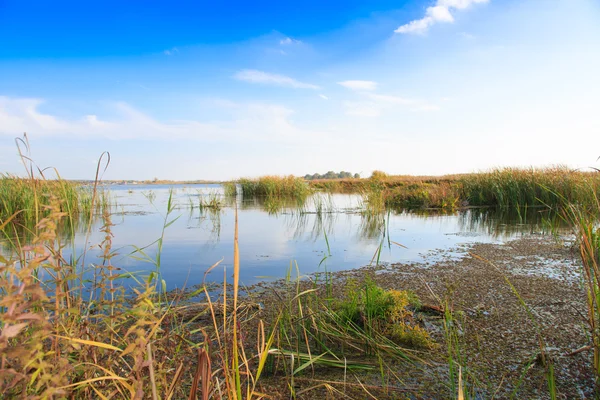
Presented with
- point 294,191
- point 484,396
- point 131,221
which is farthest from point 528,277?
point 294,191

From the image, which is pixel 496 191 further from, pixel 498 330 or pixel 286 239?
pixel 498 330

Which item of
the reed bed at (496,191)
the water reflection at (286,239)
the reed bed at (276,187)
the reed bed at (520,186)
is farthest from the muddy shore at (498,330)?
the reed bed at (276,187)

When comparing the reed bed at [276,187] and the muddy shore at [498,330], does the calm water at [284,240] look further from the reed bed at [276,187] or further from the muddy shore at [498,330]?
the reed bed at [276,187]

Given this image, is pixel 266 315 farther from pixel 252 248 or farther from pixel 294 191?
pixel 294 191

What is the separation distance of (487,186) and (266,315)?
43.9ft

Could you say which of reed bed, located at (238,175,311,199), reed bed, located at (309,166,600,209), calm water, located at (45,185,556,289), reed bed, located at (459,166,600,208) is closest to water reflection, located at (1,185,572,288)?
calm water, located at (45,185,556,289)

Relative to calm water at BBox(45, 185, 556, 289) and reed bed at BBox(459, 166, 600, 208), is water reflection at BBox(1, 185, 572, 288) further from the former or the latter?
reed bed at BBox(459, 166, 600, 208)

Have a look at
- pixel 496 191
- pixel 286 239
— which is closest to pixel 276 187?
pixel 496 191

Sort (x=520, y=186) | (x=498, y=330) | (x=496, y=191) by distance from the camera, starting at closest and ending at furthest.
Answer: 1. (x=498, y=330)
2. (x=520, y=186)
3. (x=496, y=191)

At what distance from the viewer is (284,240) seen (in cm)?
679

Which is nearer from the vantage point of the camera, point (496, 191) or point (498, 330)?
point (498, 330)

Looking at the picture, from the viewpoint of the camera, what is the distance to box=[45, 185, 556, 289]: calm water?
4.75m

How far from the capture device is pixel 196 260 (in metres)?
5.13

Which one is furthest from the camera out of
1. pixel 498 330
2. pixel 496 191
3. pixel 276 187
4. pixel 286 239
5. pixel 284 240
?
pixel 276 187
